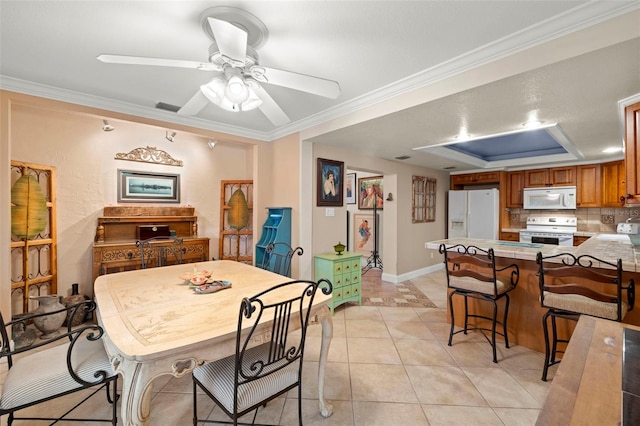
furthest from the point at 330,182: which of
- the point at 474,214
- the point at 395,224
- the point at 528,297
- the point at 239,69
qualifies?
the point at 474,214

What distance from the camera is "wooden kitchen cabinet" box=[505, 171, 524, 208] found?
536 centimetres

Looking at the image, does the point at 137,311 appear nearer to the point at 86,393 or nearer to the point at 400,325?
the point at 86,393

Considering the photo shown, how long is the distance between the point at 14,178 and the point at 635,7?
5104 millimetres

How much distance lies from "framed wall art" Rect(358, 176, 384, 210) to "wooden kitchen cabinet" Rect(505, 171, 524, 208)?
2.46m

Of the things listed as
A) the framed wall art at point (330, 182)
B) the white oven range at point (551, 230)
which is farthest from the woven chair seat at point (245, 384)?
the white oven range at point (551, 230)

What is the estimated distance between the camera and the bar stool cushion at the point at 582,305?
1739 mm

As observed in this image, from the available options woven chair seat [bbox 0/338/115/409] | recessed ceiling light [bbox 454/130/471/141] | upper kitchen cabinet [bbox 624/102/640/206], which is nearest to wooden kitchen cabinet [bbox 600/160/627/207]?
recessed ceiling light [bbox 454/130/471/141]

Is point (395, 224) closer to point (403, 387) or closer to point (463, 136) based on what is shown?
point (463, 136)

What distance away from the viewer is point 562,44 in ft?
5.42

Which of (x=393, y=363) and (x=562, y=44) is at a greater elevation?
(x=562, y=44)

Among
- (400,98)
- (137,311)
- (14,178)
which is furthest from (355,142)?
(14,178)

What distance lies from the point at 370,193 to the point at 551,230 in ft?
11.0

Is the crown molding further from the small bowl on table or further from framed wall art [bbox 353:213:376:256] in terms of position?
framed wall art [bbox 353:213:376:256]

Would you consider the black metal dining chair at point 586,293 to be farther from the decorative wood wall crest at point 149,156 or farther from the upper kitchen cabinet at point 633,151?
the decorative wood wall crest at point 149,156
